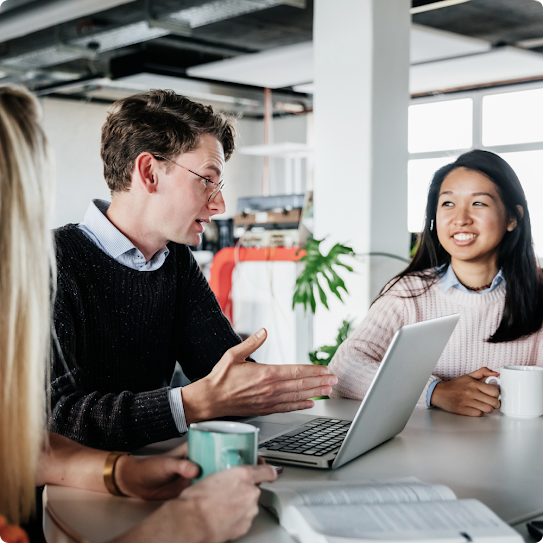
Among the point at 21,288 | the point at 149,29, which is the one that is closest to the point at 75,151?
the point at 149,29

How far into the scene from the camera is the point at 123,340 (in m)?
1.55

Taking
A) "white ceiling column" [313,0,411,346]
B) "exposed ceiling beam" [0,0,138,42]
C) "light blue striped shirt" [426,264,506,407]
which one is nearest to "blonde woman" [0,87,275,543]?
"light blue striped shirt" [426,264,506,407]

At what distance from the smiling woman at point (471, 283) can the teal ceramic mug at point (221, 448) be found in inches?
33.8

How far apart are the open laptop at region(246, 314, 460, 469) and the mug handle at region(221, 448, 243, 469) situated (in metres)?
0.24

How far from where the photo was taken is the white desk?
0.86 m

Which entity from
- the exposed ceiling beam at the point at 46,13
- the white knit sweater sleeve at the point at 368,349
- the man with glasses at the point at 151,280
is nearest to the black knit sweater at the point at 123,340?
the man with glasses at the point at 151,280

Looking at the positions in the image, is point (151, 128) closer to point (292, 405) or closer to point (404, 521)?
point (292, 405)

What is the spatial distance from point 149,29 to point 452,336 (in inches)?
156

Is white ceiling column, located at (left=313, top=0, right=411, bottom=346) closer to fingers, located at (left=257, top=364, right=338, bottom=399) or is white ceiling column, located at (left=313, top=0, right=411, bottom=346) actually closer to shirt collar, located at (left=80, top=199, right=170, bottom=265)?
shirt collar, located at (left=80, top=199, right=170, bottom=265)

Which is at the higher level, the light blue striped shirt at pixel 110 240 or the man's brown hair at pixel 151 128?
the man's brown hair at pixel 151 128

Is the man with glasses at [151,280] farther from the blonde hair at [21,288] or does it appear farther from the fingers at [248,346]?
the blonde hair at [21,288]

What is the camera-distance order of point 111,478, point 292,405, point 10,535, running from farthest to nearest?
point 292,405 < point 111,478 < point 10,535

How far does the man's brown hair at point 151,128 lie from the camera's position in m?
1.64

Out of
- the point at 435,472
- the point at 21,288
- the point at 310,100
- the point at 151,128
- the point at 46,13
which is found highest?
the point at 310,100
